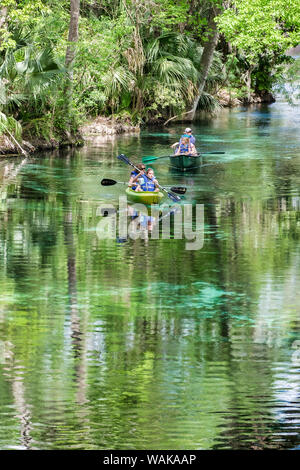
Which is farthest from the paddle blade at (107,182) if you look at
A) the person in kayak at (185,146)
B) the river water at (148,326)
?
the person in kayak at (185,146)

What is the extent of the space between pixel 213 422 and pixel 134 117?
1359 inches

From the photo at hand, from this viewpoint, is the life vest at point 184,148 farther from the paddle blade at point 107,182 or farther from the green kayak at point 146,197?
the green kayak at point 146,197

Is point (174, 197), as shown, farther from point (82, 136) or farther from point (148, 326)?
point (82, 136)

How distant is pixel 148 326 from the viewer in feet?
46.8

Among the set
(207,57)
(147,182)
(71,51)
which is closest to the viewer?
(147,182)

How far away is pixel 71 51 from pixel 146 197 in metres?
12.6

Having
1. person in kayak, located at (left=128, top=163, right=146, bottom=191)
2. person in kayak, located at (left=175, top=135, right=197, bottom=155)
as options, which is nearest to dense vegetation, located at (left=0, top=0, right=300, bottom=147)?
person in kayak, located at (left=175, top=135, right=197, bottom=155)

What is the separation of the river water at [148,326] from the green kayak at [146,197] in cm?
77

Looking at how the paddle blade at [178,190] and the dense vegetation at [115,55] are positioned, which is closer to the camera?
the paddle blade at [178,190]

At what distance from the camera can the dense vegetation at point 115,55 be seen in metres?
32.6

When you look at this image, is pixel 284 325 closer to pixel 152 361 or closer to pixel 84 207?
pixel 152 361

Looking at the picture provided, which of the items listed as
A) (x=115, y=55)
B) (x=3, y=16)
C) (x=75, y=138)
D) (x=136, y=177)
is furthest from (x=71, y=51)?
(x=136, y=177)

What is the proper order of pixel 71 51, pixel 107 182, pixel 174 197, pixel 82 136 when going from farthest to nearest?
1. pixel 82 136
2. pixel 71 51
3. pixel 107 182
4. pixel 174 197

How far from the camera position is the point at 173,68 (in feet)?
144
